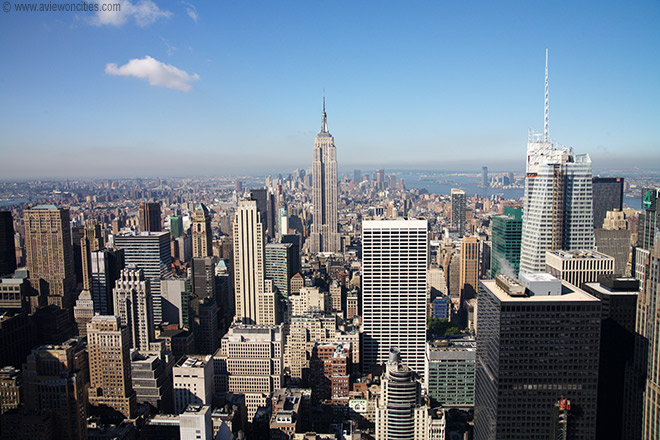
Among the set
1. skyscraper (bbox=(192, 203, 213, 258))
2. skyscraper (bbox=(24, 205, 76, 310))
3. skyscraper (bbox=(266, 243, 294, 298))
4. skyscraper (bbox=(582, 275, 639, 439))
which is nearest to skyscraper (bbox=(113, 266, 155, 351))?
skyscraper (bbox=(24, 205, 76, 310))

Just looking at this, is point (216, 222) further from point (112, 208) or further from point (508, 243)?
point (508, 243)

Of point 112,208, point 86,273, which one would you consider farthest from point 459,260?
point 112,208

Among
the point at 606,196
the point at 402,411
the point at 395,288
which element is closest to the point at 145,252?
the point at 395,288

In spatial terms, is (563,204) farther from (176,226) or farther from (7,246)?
(176,226)

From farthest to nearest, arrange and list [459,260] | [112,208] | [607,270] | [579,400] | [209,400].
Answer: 1. [112,208]
2. [459,260]
3. [209,400]
4. [607,270]
5. [579,400]

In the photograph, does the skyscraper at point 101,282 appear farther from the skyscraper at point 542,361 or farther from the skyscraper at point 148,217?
the skyscraper at point 542,361

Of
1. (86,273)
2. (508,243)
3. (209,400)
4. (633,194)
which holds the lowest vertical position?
(209,400)

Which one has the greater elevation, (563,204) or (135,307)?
(563,204)
